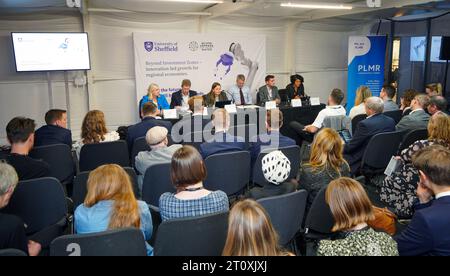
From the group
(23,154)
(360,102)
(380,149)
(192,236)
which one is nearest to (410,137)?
(380,149)

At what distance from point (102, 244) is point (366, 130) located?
132 inches

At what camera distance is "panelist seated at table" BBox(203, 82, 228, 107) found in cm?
669

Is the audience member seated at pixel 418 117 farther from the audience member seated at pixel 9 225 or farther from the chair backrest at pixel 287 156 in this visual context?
the audience member seated at pixel 9 225

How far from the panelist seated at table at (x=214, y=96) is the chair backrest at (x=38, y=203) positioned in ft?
13.9

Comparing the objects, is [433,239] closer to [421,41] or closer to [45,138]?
[45,138]

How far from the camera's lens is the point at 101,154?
3.82 metres

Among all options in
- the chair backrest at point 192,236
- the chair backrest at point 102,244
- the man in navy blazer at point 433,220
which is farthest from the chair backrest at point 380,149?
the chair backrest at point 102,244

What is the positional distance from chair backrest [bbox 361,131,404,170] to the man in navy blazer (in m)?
1.97

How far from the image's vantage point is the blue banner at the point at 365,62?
31.9ft

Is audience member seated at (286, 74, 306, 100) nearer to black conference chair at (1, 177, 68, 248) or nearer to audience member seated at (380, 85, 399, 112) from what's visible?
audience member seated at (380, 85, 399, 112)

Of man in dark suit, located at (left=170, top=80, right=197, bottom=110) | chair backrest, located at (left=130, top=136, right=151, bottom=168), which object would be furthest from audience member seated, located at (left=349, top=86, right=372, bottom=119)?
chair backrest, located at (left=130, top=136, right=151, bottom=168)

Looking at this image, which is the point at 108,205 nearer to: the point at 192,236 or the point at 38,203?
the point at 192,236
